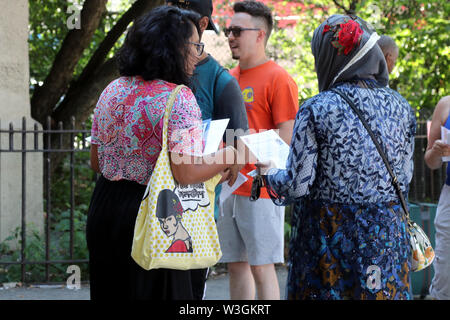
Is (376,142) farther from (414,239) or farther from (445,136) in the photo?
(445,136)

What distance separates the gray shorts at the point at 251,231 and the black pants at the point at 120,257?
1.47 metres

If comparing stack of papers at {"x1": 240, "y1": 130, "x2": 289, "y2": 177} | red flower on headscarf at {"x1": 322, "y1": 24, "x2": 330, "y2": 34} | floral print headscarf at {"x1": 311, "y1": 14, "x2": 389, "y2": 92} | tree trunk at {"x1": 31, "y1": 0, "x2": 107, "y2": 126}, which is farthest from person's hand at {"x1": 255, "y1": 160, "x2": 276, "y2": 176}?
tree trunk at {"x1": 31, "y1": 0, "x2": 107, "y2": 126}

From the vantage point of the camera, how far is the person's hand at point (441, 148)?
170 inches

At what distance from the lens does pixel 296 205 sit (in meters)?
3.20

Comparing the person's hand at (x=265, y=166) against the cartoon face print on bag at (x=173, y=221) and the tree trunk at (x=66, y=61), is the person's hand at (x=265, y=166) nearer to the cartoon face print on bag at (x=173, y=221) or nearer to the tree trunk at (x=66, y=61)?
the cartoon face print on bag at (x=173, y=221)

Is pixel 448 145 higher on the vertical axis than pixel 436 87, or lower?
lower

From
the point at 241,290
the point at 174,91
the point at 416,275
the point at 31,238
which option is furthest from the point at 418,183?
the point at 174,91

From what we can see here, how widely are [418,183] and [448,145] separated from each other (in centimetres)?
767

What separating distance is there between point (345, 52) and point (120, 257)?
53.2 inches

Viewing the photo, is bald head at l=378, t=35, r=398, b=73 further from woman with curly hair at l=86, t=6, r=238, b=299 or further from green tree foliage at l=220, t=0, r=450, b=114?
green tree foliage at l=220, t=0, r=450, b=114

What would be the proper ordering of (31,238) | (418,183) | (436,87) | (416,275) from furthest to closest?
(418,183) → (436,87) → (31,238) → (416,275)

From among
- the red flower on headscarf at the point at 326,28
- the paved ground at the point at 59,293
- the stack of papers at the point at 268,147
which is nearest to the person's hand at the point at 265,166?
the stack of papers at the point at 268,147

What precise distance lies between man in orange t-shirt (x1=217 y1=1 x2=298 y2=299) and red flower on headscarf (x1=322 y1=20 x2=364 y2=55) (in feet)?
4.65

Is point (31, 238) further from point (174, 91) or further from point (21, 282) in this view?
point (174, 91)
